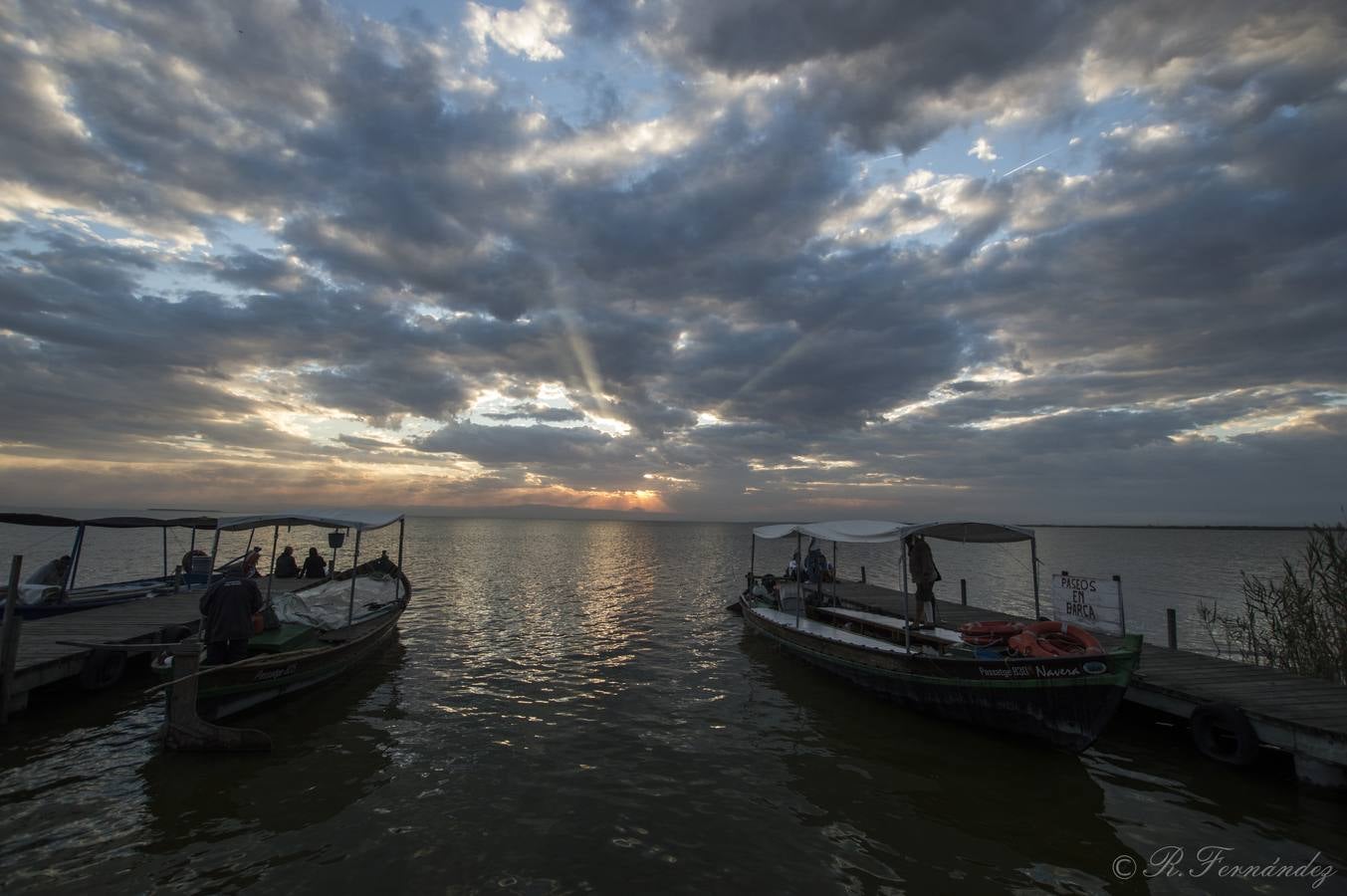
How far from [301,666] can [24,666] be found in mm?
5215

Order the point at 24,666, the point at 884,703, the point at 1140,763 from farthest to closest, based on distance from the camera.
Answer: the point at 884,703 < the point at 24,666 < the point at 1140,763

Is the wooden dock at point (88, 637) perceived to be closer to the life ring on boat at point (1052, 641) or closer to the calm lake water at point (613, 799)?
the calm lake water at point (613, 799)

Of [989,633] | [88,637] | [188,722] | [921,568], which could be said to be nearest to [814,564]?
[921,568]

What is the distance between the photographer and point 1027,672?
454 inches

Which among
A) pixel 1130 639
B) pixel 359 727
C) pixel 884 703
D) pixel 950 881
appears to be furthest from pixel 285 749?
pixel 1130 639

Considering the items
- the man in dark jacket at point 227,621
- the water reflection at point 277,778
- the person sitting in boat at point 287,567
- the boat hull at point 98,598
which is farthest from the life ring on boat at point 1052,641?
the person sitting in boat at point 287,567

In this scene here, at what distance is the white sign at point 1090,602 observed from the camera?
15.6m

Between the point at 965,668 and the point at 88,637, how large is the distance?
21619 millimetres

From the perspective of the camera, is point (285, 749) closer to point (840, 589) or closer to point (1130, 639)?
point (1130, 639)

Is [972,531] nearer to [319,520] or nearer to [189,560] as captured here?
[319,520]

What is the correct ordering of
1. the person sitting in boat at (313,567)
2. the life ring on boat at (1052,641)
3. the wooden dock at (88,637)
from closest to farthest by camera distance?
the life ring on boat at (1052,641) < the wooden dock at (88,637) < the person sitting in boat at (313,567)

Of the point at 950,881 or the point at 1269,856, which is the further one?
the point at 1269,856

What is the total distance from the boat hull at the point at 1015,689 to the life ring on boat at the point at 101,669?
1882cm

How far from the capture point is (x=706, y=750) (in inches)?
473
